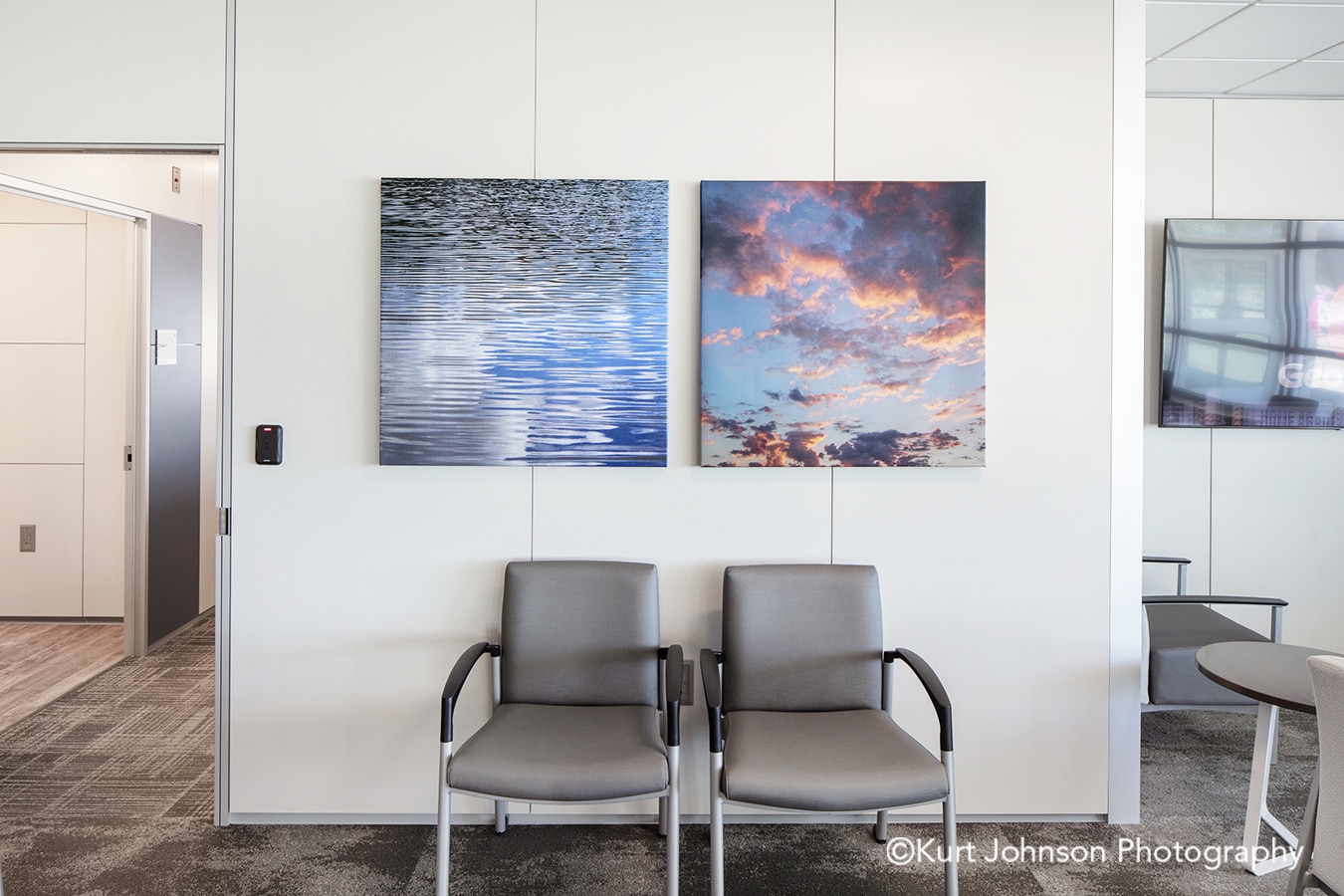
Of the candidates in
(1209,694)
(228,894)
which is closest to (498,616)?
(228,894)

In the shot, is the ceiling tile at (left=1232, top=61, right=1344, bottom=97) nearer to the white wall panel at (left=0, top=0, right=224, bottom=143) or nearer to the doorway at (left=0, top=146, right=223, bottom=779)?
the white wall panel at (left=0, top=0, right=224, bottom=143)

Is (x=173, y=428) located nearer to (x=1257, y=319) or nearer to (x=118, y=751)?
(x=118, y=751)

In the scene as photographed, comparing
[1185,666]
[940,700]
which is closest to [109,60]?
[940,700]

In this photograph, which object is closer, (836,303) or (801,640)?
(801,640)

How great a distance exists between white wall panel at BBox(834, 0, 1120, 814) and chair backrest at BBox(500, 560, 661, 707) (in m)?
0.77

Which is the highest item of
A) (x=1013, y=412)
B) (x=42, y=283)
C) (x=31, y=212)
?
(x=31, y=212)

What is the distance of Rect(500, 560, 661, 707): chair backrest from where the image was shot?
8.62ft

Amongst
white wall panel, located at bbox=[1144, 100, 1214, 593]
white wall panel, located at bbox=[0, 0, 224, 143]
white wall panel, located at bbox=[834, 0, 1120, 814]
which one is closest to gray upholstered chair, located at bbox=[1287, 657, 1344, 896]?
white wall panel, located at bbox=[834, 0, 1120, 814]

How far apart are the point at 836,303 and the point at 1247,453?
2.84 metres

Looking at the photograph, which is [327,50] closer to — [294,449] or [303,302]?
[303,302]

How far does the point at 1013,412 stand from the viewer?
2.82 metres

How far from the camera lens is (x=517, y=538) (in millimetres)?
2811

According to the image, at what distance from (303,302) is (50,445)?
11.2ft

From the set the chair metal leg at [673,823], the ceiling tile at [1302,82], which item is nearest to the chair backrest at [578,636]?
the chair metal leg at [673,823]
